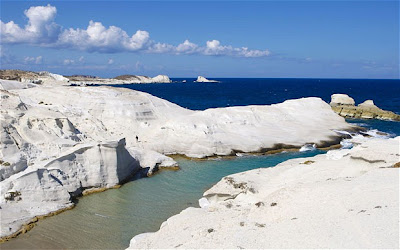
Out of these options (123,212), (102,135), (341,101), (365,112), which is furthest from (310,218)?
(341,101)

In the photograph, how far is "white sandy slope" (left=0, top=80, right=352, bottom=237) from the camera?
22.8 meters

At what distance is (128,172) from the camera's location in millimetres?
28875

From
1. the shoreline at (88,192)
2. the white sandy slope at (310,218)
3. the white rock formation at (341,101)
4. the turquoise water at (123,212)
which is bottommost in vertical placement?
the turquoise water at (123,212)

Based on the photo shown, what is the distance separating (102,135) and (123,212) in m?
15.5

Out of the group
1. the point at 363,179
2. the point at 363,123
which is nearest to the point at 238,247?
the point at 363,179

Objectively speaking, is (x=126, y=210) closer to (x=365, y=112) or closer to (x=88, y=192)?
(x=88, y=192)

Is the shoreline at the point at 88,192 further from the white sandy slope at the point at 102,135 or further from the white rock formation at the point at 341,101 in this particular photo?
the white rock formation at the point at 341,101

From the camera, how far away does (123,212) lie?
22.1 metres

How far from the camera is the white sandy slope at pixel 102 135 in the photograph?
2281cm

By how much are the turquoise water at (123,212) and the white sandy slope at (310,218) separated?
2.46 meters

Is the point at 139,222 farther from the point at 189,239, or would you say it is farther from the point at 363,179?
the point at 363,179

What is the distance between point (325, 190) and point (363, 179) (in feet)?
8.06

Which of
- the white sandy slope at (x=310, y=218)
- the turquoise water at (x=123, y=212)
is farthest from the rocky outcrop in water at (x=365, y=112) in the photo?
the white sandy slope at (x=310, y=218)

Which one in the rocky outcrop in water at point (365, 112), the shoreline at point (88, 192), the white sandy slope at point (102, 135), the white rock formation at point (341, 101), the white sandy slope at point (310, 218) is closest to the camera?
the white sandy slope at point (310, 218)
